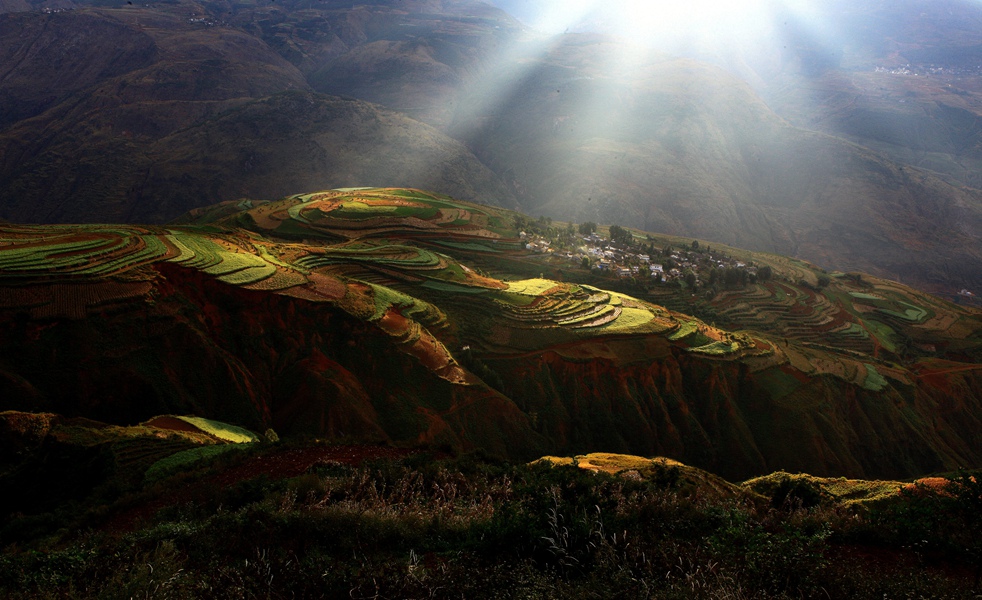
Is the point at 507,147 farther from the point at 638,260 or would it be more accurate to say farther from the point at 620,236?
the point at 638,260

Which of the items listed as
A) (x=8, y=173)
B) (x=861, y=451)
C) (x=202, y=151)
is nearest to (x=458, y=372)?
(x=861, y=451)

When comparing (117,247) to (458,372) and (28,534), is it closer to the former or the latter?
(28,534)

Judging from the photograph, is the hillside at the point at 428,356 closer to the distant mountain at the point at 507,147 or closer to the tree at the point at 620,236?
the tree at the point at 620,236

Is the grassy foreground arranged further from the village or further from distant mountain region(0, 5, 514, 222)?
distant mountain region(0, 5, 514, 222)

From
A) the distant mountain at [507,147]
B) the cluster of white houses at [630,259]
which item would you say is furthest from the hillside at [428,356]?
the distant mountain at [507,147]

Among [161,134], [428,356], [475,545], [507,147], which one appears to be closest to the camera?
[475,545]

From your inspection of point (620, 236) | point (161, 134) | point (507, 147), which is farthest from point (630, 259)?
point (161, 134)
